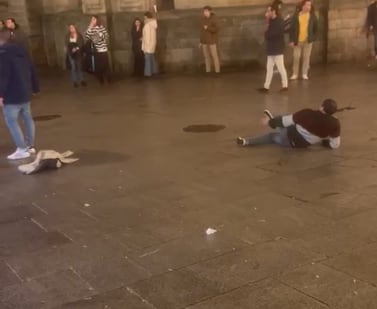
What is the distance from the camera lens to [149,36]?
57.2ft

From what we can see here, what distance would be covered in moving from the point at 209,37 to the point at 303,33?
2.91 meters

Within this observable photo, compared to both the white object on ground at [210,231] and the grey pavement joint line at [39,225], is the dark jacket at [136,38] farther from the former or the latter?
the white object on ground at [210,231]

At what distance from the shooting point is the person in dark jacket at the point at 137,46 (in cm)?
1770

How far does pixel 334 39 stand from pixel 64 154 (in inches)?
467

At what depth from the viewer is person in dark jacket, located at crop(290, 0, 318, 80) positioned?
15.3 meters

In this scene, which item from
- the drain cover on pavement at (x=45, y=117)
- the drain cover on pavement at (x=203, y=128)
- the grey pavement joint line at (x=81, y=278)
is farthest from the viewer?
the drain cover on pavement at (x=45, y=117)

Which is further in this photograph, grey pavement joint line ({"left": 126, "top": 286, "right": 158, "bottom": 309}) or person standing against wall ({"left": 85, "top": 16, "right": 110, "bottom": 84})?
person standing against wall ({"left": 85, "top": 16, "right": 110, "bottom": 84})

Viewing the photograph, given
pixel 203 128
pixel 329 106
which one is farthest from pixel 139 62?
pixel 329 106

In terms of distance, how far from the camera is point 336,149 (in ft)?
27.4

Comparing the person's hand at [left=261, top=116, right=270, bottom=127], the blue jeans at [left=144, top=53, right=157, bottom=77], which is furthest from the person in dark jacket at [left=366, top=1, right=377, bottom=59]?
the person's hand at [left=261, top=116, right=270, bottom=127]

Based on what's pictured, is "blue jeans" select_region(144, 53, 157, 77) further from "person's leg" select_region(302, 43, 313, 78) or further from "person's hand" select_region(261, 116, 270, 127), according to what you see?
"person's hand" select_region(261, 116, 270, 127)

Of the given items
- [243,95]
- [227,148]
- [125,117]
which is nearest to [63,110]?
[125,117]

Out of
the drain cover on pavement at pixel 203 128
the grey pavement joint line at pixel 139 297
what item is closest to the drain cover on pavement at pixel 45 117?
the drain cover on pavement at pixel 203 128

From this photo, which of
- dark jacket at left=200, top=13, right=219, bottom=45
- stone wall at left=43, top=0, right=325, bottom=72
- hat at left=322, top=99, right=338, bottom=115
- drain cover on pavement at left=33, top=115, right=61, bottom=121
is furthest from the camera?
stone wall at left=43, top=0, right=325, bottom=72
